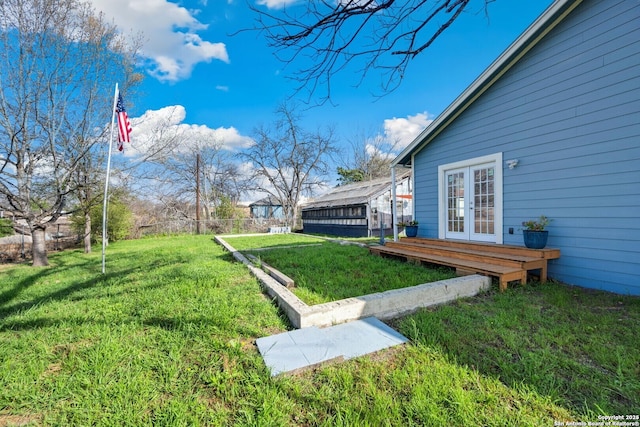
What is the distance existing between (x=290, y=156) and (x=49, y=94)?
57.4 ft

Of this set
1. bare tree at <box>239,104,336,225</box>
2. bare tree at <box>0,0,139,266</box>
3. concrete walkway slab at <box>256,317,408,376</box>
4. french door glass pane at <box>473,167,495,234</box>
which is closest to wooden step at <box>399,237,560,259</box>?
french door glass pane at <box>473,167,495,234</box>

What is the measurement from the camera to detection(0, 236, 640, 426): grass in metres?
1.61

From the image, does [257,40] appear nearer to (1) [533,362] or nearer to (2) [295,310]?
(2) [295,310]

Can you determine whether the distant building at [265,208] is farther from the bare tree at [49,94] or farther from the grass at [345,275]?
the grass at [345,275]

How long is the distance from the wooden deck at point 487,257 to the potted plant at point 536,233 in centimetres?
10

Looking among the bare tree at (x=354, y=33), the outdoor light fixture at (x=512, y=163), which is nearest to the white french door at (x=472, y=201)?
the outdoor light fixture at (x=512, y=163)

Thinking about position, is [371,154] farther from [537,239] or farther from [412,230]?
[537,239]

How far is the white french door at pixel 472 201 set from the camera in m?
5.21

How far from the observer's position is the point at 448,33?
11.1ft

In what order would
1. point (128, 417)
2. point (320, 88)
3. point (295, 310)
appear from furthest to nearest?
point (320, 88) → point (295, 310) → point (128, 417)

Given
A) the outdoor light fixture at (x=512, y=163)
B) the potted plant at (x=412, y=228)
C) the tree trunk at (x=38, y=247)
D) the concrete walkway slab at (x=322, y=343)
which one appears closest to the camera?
the concrete walkway slab at (x=322, y=343)

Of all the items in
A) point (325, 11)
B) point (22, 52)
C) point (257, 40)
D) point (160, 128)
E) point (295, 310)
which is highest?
point (22, 52)

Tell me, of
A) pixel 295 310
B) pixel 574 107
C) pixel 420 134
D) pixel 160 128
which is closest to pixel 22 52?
pixel 160 128

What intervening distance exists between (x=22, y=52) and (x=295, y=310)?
912 cm
